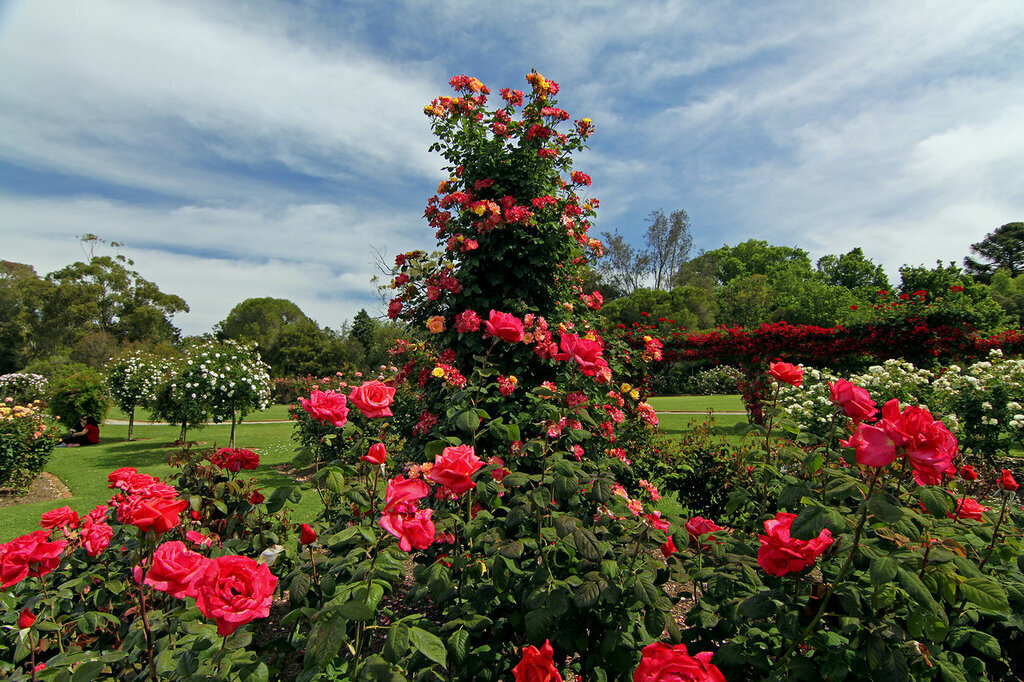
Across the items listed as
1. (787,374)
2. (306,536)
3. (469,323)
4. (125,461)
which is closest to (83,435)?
(125,461)

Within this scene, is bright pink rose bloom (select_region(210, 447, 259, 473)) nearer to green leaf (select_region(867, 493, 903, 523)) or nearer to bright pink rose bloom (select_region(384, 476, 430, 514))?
bright pink rose bloom (select_region(384, 476, 430, 514))

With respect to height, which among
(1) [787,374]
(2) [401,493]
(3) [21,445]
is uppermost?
(1) [787,374]

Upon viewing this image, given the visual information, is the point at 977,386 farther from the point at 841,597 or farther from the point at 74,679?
the point at 74,679

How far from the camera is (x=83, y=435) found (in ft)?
40.5

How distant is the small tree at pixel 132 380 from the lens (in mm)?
11719

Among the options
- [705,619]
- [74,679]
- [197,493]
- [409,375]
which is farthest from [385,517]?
[409,375]

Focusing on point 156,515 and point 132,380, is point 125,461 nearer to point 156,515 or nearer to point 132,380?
point 132,380

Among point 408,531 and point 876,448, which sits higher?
→ point 876,448

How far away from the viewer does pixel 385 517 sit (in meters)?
1.30

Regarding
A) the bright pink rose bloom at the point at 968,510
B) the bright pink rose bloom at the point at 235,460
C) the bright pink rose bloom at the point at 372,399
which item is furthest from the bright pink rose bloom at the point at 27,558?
the bright pink rose bloom at the point at 968,510

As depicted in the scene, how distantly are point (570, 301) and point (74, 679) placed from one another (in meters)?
3.29

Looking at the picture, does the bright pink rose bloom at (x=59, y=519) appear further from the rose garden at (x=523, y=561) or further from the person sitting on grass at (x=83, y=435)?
the person sitting on grass at (x=83, y=435)

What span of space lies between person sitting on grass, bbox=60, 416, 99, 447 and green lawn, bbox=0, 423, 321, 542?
0.97ft

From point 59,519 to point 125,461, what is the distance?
10.0 meters
